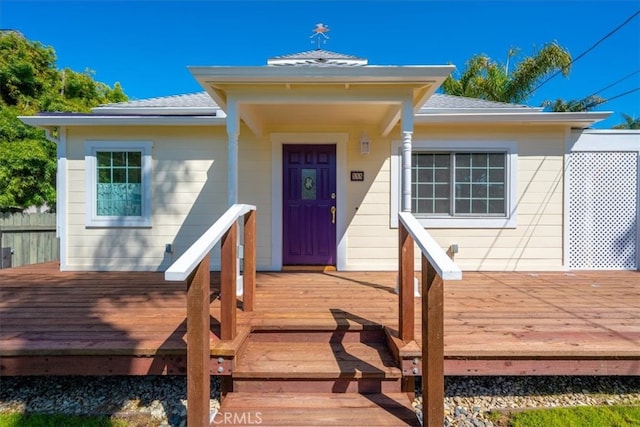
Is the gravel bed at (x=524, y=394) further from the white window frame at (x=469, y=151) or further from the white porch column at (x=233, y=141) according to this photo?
the white window frame at (x=469, y=151)

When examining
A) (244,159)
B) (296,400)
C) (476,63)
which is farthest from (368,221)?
(476,63)

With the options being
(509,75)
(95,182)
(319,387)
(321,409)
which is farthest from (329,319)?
(509,75)

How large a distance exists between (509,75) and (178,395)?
13.1 metres

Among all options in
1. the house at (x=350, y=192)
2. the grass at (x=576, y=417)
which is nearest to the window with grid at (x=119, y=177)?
the house at (x=350, y=192)

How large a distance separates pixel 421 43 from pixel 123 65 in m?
13.2

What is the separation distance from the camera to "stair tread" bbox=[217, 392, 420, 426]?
192 centimetres

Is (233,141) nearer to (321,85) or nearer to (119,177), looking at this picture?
(321,85)

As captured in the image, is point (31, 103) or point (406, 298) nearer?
point (406, 298)

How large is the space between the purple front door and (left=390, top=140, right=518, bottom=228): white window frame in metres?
0.94

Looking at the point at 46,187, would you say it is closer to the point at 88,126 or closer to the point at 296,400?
the point at 88,126

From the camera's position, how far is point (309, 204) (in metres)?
5.17

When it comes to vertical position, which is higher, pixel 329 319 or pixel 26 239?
pixel 26 239

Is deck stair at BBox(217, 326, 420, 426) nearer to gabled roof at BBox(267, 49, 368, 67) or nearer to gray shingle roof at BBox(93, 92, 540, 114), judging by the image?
gray shingle roof at BBox(93, 92, 540, 114)

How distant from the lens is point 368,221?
5.16 metres
